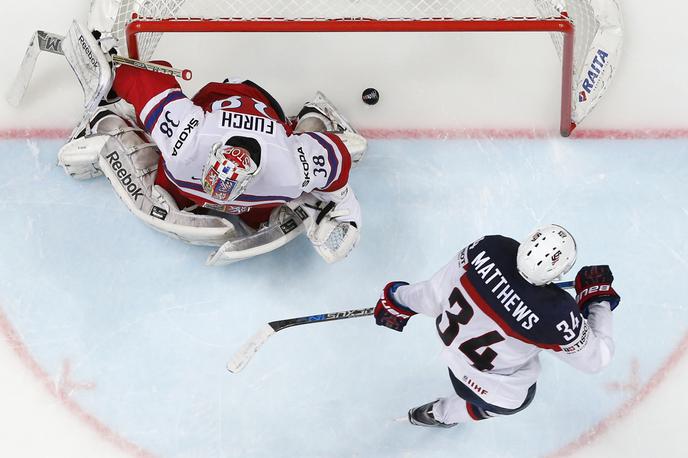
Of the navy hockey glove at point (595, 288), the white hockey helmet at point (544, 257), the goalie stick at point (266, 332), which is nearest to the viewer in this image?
the white hockey helmet at point (544, 257)

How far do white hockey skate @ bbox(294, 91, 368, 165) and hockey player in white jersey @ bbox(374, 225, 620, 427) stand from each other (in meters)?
0.67

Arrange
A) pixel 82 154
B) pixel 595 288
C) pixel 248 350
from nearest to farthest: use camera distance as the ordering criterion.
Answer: pixel 595 288 < pixel 248 350 < pixel 82 154

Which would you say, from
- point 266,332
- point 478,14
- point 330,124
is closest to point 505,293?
point 266,332

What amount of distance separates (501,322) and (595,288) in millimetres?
457

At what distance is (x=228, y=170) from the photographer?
2881 millimetres

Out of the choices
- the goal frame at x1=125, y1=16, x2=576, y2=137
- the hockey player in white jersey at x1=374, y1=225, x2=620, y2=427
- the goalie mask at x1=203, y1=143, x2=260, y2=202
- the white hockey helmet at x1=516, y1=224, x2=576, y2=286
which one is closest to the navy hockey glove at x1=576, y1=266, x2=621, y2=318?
the hockey player in white jersey at x1=374, y1=225, x2=620, y2=427

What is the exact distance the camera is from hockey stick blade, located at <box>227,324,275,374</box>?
11.2ft

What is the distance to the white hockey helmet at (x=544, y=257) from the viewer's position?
267 centimetres

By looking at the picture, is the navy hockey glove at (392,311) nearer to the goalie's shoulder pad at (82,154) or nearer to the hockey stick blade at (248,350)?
the hockey stick blade at (248,350)

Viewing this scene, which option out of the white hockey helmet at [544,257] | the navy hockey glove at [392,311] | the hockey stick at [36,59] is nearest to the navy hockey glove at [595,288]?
the white hockey helmet at [544,257]

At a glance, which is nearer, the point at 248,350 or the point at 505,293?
the point at 505,293

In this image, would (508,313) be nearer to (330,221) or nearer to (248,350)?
(330,221)

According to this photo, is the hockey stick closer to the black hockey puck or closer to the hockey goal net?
the hockey goal net

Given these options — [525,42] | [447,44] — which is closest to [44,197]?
[447,44]
